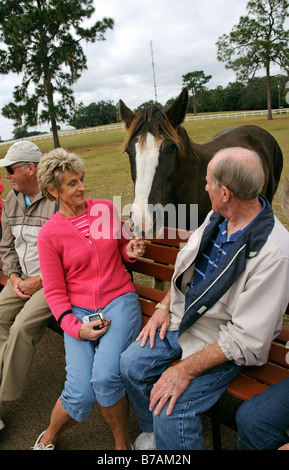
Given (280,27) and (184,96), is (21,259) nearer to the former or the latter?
(184,96)

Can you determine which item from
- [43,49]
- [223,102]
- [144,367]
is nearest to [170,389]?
[144,367]

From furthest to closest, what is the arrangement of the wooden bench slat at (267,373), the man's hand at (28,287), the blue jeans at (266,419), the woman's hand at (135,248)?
the man's hand at (28,287)
the woman's hand at (135,248)
the wooden bench slat at (267,373)
the blue jeans at (266,419)

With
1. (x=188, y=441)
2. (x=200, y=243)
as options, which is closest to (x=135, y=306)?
(x=200, y=243)

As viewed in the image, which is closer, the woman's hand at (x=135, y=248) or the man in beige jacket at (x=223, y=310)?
the man in beige jacket at (x=223, y=310)

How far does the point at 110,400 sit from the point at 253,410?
788 mm

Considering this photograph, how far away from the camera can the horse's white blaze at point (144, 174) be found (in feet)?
7.55

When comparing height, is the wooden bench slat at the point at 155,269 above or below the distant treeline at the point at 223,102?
below

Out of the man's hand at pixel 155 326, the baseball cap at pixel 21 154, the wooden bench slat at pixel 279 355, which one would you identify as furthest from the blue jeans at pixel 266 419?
the baseball cap at pixel 21 154

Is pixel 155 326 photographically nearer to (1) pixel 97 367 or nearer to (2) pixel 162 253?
(1) pixel 97 367

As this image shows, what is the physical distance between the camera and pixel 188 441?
5.22 ft

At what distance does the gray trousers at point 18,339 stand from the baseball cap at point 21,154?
110 centimetres

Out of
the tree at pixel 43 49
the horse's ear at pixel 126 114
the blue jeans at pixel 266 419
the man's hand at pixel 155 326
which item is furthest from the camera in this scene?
the tree at pixel 43 49

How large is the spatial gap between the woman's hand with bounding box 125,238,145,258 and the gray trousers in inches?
31.4

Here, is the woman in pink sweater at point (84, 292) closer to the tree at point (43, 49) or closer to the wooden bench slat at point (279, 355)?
the wooden bench slat at point (279, 355)
